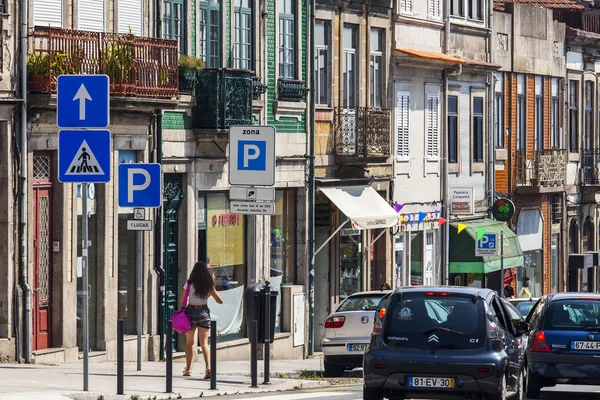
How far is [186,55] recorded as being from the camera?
28.3m

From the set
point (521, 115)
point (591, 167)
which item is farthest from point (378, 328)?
point (591, 167)

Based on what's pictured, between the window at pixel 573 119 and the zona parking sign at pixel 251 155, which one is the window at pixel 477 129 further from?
the zona parking sign at pixel 251 155

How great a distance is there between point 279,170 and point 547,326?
1210cm

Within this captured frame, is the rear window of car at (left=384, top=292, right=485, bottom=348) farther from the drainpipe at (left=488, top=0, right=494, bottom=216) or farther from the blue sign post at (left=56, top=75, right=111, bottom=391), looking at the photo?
the drainpipe at (left=488, top=0, right=494, bottom=216)

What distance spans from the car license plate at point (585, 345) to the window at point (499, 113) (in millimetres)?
24651

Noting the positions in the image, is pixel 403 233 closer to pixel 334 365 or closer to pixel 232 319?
pixel 232 319

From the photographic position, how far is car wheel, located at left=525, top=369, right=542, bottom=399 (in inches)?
810

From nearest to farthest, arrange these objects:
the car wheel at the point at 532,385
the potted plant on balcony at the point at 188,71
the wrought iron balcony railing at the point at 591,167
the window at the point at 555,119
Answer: the car wheel at the point at 532,385
the potted plant on balcony at the point at 188,71
the window at the point at 555,119
the wrought iron balcony railing at the point at 591,167

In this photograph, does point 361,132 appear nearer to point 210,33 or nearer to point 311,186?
point 311,186

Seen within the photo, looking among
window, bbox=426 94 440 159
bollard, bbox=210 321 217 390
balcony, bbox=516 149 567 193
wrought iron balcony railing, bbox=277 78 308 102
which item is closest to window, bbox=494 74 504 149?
balcony, bbox=516 149 567 193

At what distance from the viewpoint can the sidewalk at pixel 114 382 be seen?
1794 centimetres

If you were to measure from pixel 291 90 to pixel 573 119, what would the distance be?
21.0 meters

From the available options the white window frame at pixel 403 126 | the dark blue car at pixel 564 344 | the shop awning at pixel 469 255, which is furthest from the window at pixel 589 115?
the dark blue car at pixel 564 344

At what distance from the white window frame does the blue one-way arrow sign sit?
799 inches
